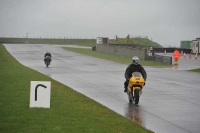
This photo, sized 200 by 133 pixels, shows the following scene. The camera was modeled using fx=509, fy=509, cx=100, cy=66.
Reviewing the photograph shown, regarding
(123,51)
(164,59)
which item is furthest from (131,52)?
(164,59)

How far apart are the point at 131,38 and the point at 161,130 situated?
10337cm

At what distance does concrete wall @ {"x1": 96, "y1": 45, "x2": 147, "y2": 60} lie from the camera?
58.5 m

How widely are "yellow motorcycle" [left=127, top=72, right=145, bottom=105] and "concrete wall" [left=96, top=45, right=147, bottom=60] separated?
129 feet

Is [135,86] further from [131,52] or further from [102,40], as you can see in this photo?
[102,40]

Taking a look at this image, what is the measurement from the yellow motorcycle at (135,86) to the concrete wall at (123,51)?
39.4m

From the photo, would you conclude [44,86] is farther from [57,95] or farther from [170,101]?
[170,101]

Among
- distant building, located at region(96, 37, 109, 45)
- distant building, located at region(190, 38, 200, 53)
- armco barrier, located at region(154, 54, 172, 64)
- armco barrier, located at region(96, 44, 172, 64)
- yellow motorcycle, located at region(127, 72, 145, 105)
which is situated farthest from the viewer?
distant building, located at region(96, 37, 109, 45)

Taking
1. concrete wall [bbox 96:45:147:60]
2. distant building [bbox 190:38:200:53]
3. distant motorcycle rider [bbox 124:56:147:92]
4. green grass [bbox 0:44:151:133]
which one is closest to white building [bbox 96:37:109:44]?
concrete wall [bbox 96:45:147:60]

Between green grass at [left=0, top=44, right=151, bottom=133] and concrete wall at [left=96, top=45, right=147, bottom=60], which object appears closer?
green grass at [left=0, top=44, right=151, bottom=133]

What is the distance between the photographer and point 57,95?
61.8 feet

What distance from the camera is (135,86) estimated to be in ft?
57.8

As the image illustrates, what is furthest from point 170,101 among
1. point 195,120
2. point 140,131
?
point 140,131

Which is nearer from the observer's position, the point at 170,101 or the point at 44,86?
the point at 44,86

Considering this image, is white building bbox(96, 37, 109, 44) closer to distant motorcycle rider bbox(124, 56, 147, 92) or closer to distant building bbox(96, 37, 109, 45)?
distant building bbox(96, 37, 109, 45)
